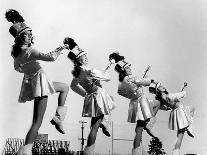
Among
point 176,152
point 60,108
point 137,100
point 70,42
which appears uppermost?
point 70,42

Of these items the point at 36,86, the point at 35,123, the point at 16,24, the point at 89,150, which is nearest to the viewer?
the point at 35,123

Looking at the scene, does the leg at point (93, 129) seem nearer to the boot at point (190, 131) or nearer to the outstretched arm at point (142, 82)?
the outstretched arm at point (142, 82)

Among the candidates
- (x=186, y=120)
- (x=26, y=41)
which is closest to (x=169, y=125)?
(x=186, y=120)

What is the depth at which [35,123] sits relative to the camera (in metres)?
5.62

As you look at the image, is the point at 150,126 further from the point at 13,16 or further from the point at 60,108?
the point at 13,16

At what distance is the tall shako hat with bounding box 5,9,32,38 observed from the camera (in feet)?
18.9

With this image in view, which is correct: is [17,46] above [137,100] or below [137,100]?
above

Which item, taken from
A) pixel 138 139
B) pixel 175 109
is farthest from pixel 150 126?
pixel 175 109

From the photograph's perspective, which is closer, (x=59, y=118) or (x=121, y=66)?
(x=59, y=118)

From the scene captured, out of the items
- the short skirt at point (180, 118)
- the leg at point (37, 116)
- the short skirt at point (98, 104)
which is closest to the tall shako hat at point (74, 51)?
the short skirt at point (98, 104)

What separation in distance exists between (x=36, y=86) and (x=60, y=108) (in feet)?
2.02

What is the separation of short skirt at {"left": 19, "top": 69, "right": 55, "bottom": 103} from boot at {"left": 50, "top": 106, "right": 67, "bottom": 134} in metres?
0.44

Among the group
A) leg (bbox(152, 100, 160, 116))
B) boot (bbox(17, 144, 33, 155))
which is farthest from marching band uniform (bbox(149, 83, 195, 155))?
boot (bbox(17, 144, 33, 155))

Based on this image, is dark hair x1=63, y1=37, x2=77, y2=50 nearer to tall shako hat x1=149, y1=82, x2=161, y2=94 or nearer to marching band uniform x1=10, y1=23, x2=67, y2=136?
marching band uniform x1=10, y1=23, x2=67, y2=136
